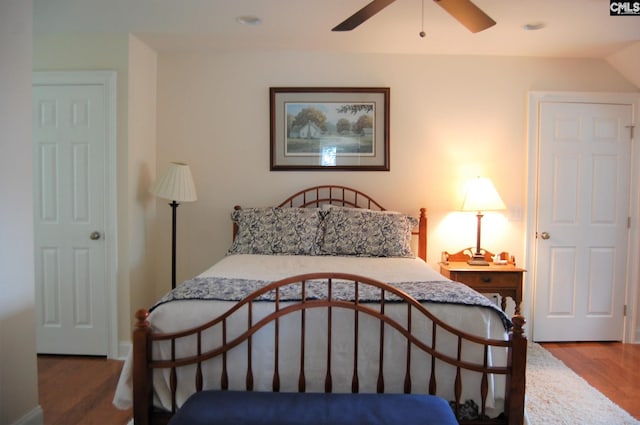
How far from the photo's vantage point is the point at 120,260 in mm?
3158

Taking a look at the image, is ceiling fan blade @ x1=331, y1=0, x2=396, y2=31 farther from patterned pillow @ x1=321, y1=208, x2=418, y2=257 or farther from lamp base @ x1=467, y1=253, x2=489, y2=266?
lamp base @ x1=467, y1=253, x2=489, y2=266

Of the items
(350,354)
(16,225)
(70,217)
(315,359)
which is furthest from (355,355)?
(70,217)

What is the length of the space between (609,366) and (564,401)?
2.84 feet

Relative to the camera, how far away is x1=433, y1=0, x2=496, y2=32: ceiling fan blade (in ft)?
6.03

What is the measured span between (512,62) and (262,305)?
3089 mm

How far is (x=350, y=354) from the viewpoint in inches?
71.1

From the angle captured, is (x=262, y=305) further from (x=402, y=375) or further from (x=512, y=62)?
(x=512, y=62)

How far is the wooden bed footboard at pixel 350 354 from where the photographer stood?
174 centimetres

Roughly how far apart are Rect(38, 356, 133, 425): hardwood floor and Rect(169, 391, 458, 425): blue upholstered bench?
110 cm

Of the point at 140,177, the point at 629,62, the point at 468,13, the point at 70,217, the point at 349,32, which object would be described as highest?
the point at 349,32

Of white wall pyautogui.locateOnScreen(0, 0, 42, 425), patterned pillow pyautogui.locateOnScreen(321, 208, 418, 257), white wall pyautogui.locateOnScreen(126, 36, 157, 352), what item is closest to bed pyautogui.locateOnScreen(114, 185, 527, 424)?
white wall pyautogui.locateOnScreen(0, 0, 42, 425)

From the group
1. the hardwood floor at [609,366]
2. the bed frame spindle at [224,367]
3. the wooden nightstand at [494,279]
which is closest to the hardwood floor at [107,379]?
the hardwood floor at [609,366]

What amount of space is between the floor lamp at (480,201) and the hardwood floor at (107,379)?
99 cm

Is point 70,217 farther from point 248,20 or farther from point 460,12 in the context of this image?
point 460,12
